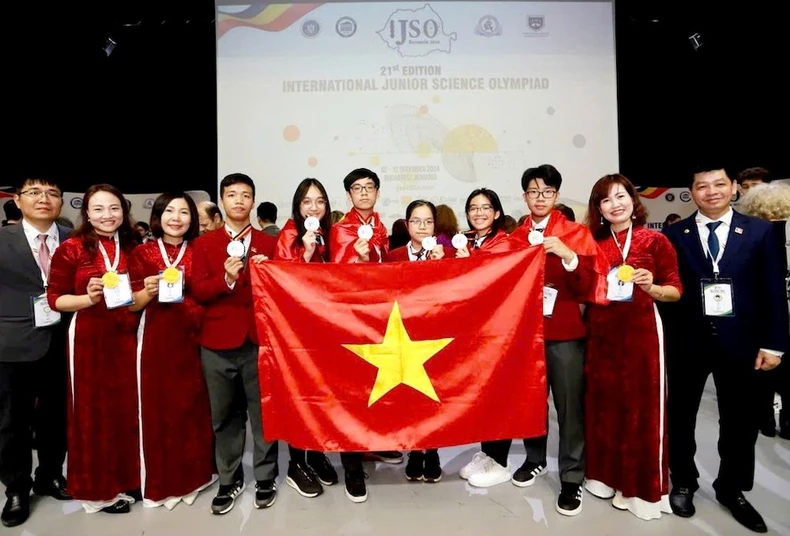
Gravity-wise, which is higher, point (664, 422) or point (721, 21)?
point (721, 21)

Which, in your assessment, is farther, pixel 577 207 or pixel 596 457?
pixel 577 207

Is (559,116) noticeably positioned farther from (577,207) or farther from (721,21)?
(721,21)

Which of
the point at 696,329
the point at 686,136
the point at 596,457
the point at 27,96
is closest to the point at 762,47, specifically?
the point at 686,136

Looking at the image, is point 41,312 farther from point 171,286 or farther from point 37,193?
point 171,286

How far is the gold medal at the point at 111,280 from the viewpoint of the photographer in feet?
7.18

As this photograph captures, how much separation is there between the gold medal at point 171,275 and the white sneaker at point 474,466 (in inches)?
74.2

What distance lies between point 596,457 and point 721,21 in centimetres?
621

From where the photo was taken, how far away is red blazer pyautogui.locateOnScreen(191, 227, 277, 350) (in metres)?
2.40

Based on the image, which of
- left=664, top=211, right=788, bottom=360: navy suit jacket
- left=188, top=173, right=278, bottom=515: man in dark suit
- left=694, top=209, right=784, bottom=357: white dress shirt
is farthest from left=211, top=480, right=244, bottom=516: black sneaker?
left=694, top=209, right=784, bottom=357: white dress shirt

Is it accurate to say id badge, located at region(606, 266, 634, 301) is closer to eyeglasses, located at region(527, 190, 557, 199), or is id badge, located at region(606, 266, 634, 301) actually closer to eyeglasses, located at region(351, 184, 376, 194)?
eyeglasses, located at region(527, 190, 557, 199)

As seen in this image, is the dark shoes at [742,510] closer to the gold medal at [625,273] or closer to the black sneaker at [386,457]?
the gold medal at [625,273]

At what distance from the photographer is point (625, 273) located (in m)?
2.13

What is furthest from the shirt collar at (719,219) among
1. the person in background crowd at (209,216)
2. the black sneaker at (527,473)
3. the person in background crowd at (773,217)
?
the person in background crowd at (209,216)

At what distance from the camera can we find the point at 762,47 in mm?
6527
